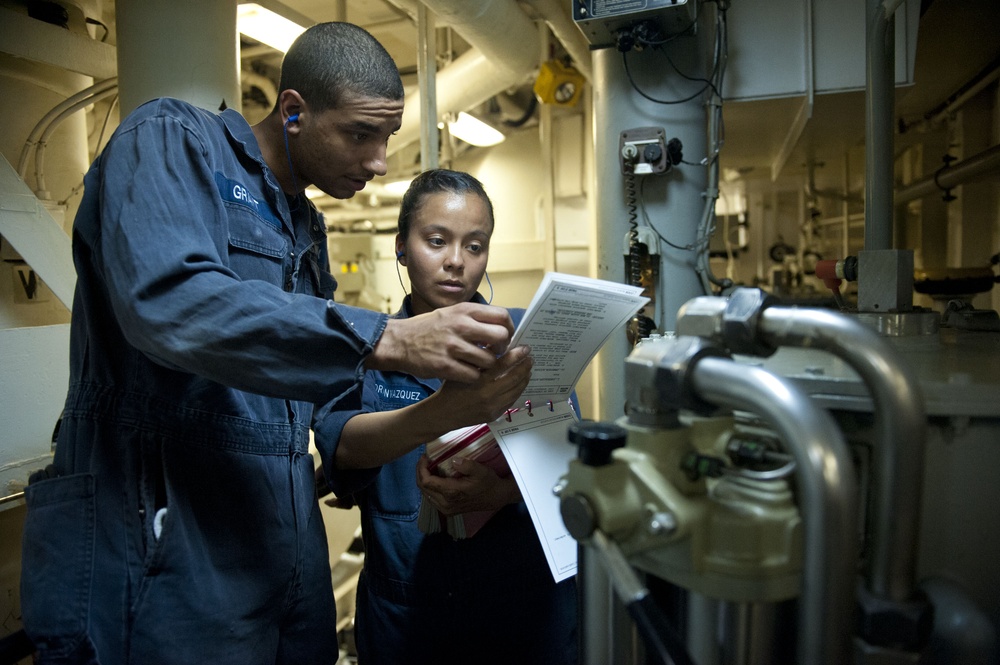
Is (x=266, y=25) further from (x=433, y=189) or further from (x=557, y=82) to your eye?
(x=557, y=82)

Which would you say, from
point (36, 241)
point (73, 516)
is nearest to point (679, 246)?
point (73, 516)

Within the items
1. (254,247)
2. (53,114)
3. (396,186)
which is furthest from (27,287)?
(396,186)

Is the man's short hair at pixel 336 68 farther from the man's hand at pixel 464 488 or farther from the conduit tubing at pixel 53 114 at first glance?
the conduit tubing at pixel 53 114

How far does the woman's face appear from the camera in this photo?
51.6 inches

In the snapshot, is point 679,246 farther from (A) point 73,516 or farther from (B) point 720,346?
(A) point 73,516

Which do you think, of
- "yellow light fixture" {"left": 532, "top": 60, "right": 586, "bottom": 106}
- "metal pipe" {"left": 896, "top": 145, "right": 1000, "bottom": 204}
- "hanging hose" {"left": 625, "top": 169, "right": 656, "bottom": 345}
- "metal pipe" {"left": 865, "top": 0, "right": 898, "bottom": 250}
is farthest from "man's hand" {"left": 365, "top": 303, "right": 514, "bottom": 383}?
"yellow light fixture" {"left": 532, "top": 60, "right": 586, "bottom": 106}

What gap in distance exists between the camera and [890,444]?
0.51m

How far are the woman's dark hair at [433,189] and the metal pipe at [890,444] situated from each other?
94 cm

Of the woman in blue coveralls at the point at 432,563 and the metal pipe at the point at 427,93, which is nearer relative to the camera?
the woman in blue coveralls at the point at 432,563

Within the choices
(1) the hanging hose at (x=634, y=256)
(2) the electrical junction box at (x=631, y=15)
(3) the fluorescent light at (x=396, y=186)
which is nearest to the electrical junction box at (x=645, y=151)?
(1) the hanging hose at (x=634, y=256)

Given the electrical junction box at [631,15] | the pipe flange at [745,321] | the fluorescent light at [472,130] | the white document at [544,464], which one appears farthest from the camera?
the fluorescent light at [472,130]

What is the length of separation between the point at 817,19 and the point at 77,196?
2.44m

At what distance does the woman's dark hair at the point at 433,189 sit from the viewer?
1.36m

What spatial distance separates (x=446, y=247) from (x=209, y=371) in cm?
66
